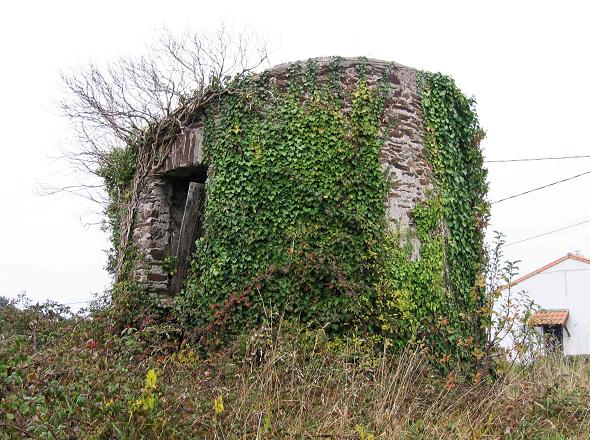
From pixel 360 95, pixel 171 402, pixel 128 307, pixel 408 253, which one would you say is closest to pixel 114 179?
pixel 128 307

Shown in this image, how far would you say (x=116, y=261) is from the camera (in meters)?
10.1

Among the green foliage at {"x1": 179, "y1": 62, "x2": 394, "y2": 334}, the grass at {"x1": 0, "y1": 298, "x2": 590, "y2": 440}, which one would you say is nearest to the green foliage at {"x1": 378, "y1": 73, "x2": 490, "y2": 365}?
the green foliage at {"x1": 179, "y1": 62, "x2": 394, "y2": 334}

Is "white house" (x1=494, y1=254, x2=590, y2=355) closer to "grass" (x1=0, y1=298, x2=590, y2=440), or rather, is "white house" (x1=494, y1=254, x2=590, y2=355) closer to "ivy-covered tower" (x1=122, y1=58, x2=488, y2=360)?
"ivy-covered tower" (x1=122, y1=58, x2=488, y2=360)

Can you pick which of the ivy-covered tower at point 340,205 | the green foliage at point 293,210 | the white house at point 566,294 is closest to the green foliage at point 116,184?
the ivy-covered tower at point 340,205

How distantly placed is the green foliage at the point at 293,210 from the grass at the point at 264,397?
1.77 ft

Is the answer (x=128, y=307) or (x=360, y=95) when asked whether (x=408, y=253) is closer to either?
(x=360, y=95)

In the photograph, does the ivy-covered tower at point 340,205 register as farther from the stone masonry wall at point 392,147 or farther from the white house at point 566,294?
the white house at point 566,294

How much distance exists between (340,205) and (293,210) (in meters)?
0.55

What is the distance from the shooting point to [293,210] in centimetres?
759

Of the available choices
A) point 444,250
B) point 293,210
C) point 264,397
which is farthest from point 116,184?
point 264,397

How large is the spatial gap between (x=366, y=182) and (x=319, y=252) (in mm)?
1011

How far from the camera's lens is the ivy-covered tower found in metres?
7.34

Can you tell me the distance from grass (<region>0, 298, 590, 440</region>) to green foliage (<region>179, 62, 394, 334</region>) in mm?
541

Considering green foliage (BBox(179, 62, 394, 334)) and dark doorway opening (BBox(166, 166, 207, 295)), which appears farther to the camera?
dark doorway opening (BBox(166, 166, 207, 295))
